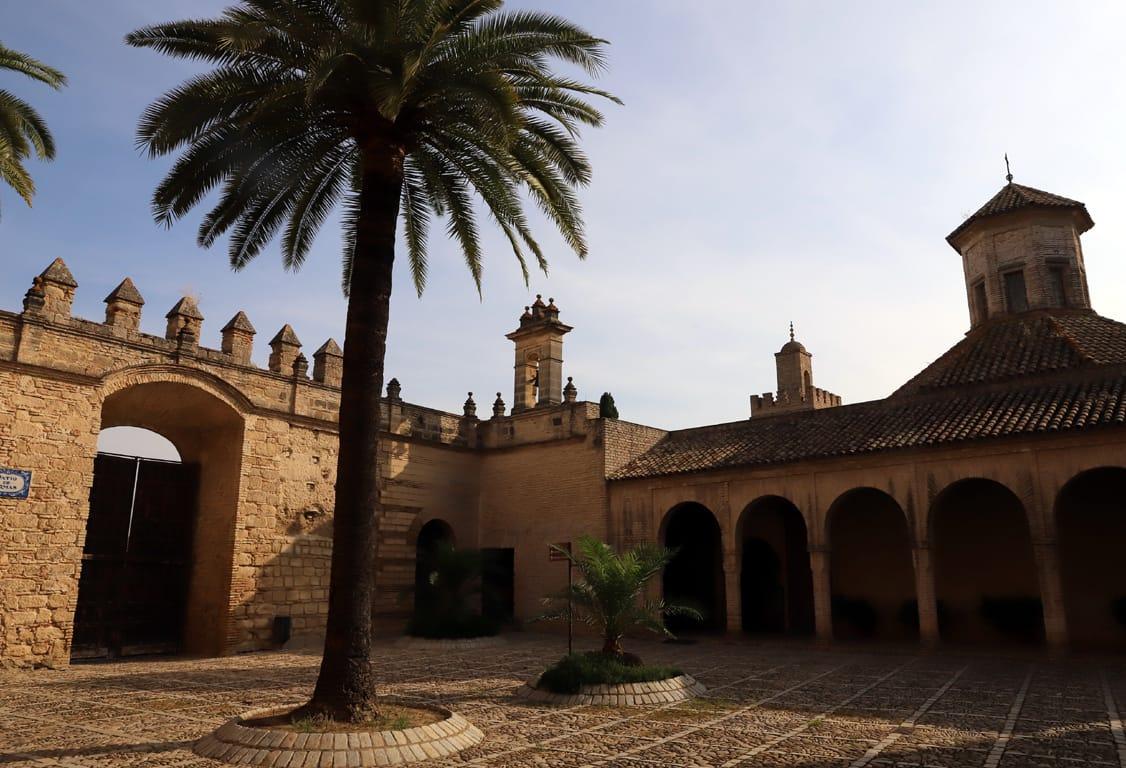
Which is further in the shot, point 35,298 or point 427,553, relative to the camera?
point 427,553

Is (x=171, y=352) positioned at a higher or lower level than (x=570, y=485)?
higher

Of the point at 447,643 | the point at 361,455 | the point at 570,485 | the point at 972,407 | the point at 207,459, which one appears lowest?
the point at 447,643

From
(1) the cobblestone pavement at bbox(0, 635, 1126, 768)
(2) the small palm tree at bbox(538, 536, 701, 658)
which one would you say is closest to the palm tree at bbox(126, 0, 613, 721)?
(1) the cobblestone pavement at bbox(0, 635, 1126, 768)

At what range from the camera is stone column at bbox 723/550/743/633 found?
2097 centimetres

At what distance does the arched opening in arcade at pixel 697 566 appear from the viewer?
2416 cm

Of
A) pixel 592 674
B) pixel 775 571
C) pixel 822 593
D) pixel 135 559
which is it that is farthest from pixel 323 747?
pixel 775 571

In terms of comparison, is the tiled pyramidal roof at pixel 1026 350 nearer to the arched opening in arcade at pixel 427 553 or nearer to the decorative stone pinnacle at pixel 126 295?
the arched opening in arcade at pixel 427 553

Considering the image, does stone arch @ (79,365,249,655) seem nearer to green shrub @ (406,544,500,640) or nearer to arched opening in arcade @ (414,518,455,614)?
green shrub @ (406,544,500,640)

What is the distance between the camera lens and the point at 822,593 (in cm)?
1950

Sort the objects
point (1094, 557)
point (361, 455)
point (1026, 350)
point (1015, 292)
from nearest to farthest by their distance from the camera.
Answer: point (361, 455) → point (1094, 557) → point (1026, 350) → point (1015, 292)

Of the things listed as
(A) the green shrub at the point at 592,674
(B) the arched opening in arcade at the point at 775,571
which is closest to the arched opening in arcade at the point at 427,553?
(B) the arched opening in arcade at the point at 775,571

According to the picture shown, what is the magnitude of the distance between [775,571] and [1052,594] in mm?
8721

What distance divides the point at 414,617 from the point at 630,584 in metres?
10.4

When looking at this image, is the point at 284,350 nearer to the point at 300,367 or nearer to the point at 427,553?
the point at 300,367
